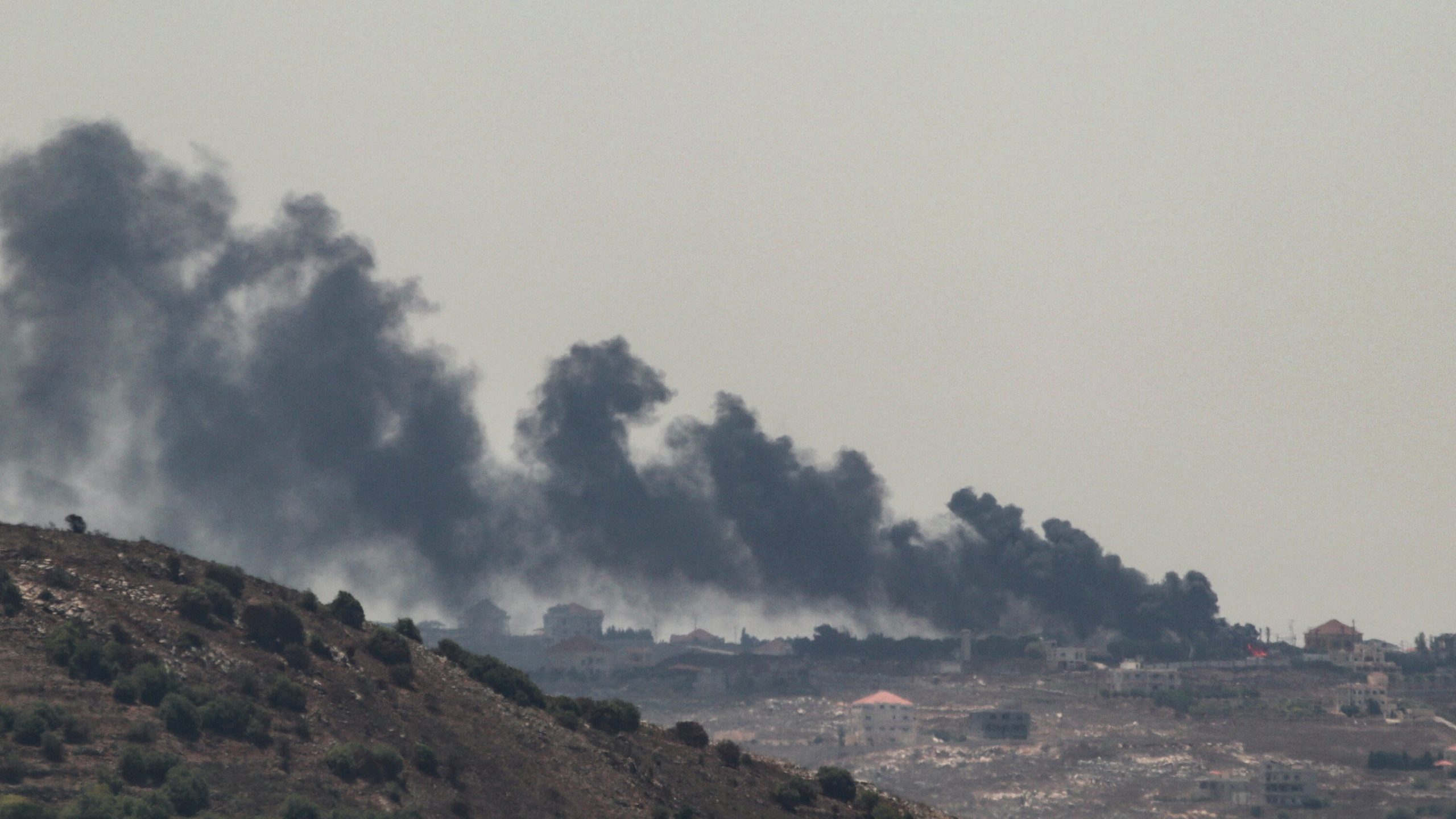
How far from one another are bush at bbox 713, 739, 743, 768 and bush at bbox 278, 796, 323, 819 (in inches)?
1441

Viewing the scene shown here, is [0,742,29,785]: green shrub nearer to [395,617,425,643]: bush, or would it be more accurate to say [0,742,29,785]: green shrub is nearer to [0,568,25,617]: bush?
[0,568,25,617]: bush

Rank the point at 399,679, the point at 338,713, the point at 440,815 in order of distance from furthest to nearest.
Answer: the point at 399,679
the point at 338,713
the point at 440,815

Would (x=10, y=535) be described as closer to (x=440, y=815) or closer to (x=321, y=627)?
(x=321, y=627)

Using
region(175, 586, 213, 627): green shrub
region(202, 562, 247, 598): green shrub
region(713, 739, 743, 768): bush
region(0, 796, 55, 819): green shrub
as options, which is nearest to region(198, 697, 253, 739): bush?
region(175, 586, 213, 627): green shrub

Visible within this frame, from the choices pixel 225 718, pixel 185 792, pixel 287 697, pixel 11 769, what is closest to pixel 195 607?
pixel 287 697


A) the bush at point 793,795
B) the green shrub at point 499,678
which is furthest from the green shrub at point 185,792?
the bush at point 793,795

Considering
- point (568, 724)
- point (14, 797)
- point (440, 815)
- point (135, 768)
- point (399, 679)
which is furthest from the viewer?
point (568, 724)

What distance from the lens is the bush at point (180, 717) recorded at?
82.9m

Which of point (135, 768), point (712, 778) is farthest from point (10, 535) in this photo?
point (712, 778)

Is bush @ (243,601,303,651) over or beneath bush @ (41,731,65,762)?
over

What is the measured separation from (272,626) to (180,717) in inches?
538

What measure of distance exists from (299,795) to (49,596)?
17788mm

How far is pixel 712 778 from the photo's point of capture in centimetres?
10800

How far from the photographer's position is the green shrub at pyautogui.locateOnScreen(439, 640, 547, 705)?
10694 centimetres
